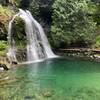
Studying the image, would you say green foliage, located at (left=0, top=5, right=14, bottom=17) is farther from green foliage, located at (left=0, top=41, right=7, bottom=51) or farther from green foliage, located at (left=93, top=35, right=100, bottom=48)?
green foliage, located at (left=93, top=35, right=100, bottom=48)

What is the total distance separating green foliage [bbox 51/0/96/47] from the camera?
104 feet

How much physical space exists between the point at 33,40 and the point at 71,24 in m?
4.64

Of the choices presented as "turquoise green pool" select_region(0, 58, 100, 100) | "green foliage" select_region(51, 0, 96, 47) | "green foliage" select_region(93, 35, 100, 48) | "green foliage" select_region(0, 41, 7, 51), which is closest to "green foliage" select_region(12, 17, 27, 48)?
"green foliage" select_region(0, 41, 7, 51)

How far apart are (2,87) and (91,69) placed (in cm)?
916

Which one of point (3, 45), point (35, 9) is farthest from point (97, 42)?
point (3, 45)

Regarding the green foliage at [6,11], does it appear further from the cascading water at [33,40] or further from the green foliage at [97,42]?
the green foliage at [97,42]

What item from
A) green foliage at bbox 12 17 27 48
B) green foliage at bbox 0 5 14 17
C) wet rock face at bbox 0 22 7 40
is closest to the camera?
wet rock face at bbox 0 22 7 40

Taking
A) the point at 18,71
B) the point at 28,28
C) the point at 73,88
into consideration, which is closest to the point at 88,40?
the point at 28,28

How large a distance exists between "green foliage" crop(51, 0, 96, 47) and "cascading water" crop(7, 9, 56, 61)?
1443mm

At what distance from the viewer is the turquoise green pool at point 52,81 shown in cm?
1578

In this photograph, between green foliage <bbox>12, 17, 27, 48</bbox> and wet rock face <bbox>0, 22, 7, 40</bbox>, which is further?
green foliage <bbox>12, 17, 27, 48</bbox>

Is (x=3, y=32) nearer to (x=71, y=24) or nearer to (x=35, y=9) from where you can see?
(x=35, y=9)

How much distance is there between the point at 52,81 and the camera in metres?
19.6

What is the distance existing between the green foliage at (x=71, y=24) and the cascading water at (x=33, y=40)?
144 cm
